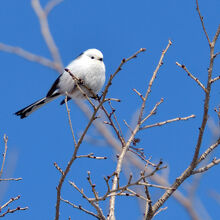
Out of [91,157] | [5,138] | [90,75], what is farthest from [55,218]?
[90,75]

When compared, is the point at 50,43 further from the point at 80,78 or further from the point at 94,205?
the point at 94,205

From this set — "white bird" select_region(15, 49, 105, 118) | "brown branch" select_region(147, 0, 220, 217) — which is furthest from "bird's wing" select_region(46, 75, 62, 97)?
"brown branch" select_region(147, 0, 220, 217)

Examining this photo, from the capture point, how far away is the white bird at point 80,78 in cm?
425

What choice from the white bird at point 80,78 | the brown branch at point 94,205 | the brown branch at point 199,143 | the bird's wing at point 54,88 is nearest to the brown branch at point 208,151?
the brown branch at point 199,143

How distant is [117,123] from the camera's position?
8.18 ft

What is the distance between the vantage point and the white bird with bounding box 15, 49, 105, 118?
167 inches

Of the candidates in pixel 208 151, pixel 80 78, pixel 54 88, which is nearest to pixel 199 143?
pixel 208 151

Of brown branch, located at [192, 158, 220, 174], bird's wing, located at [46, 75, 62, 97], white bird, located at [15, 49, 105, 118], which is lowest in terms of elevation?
brown branch, located at [192, 158, 220, 174]

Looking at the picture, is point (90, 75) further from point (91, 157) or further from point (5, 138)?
point (91, 157)

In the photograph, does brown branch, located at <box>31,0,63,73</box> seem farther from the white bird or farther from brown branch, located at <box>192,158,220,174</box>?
brown branch, located at <box>192,158,220,174</box>

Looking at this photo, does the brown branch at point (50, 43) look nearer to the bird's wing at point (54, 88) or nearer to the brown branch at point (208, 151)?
the bird's wing at point (54, 88)

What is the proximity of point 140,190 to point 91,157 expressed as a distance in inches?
35.3

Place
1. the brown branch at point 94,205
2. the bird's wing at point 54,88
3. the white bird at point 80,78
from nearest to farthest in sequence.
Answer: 1. the brown branch at point 94,205
2. the white bird at point 80,78
3. the bird's wing at point 54,88

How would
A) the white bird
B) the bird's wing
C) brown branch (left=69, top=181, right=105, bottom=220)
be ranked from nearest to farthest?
brown branch (left=69, top=181, right=105, bottom=220) → the white bird → the bird's wing
